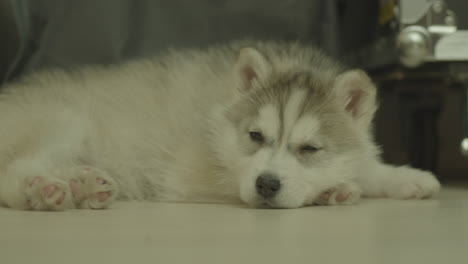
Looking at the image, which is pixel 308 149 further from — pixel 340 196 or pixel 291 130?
pixel 340 196

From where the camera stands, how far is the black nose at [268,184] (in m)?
2.12

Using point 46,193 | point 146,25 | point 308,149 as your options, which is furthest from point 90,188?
point 146,25

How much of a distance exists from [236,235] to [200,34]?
2199 mm

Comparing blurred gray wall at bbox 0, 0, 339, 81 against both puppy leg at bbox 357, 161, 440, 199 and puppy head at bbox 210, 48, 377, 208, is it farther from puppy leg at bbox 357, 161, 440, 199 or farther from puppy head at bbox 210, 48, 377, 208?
puppy leg at bbox 357, 161, 440, 199

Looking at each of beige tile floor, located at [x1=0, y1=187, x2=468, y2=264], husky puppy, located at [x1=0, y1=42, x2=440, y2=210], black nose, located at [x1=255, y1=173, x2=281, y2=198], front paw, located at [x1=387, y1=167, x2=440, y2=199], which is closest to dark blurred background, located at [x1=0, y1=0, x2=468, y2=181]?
husky puppy, located at [x1=0, y1=42, x2=440, y2=210]

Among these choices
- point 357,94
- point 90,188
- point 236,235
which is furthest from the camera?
point 357,94

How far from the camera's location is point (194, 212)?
2074mm

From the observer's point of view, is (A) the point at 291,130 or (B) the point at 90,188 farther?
(A) the point at 291,130

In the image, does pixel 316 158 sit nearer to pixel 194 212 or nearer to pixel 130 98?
pixel 194 212

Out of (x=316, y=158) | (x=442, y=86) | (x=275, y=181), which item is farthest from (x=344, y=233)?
(x=442, y=86)

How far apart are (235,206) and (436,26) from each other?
1.59 metres

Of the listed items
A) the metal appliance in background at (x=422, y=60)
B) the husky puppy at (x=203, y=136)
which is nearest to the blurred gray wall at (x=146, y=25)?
the metal appliance in background at (x=422, y=60)

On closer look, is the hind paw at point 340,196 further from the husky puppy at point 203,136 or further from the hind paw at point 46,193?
the hind paw at point 46,193

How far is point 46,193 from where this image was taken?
197cm
